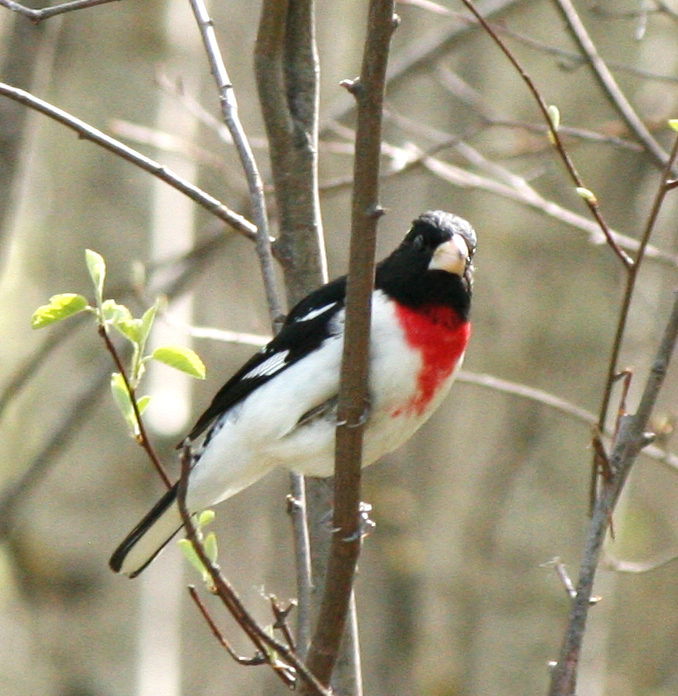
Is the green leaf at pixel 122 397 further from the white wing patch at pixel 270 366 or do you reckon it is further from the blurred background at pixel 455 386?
the blurred background at pixel 455 386

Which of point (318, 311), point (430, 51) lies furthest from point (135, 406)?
point (430, 51)

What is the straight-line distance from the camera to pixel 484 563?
7113 millimetres

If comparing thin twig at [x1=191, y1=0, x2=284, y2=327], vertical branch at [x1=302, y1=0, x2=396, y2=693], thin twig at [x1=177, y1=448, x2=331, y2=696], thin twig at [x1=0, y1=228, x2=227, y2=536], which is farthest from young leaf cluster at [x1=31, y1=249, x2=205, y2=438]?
thin twig at [x1=0, y1=228, x2=227, y2=536]

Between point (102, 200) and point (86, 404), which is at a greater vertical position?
point (102, 200)

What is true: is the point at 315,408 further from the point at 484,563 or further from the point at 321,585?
the point at 484,563

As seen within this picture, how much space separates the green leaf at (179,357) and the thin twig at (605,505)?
0.66 meters

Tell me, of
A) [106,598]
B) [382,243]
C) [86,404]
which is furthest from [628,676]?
[86,404]

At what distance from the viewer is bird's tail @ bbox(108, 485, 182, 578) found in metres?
2.85

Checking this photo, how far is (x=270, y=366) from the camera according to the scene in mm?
2824

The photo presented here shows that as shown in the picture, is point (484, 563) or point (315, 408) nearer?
point (315, 408)

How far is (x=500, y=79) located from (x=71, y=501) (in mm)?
3983

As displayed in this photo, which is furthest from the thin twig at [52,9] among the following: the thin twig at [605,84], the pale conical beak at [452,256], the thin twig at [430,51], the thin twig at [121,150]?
the thin twig at [430,51]

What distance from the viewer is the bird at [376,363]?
2.61 meters

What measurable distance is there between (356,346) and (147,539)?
3.80 feet
